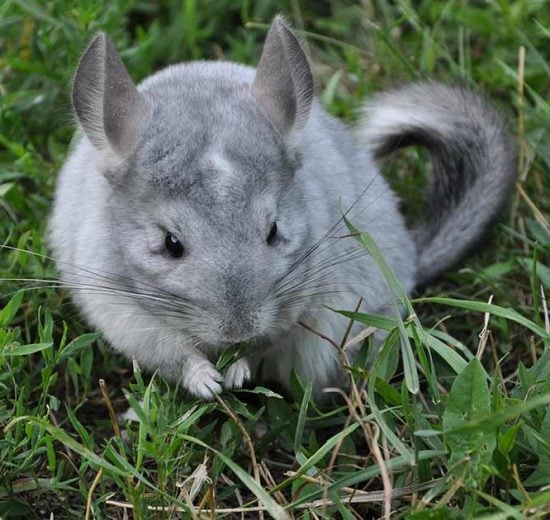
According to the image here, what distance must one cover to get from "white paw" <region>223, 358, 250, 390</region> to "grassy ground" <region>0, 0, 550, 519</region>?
6 centimetres

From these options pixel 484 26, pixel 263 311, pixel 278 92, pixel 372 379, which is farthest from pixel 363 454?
pixel 484 26

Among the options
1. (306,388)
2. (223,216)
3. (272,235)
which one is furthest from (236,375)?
(223,216)

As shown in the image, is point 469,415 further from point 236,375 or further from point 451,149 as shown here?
point 451,149

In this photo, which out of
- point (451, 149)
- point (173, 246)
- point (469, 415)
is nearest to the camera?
point (469, 415)

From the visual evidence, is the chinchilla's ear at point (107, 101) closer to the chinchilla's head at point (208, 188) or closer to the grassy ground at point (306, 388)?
the chinchilla's head at point (208, 188)

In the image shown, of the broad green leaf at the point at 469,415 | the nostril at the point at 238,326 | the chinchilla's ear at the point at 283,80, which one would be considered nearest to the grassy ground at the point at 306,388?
the broad green leaf at the point at 469,415

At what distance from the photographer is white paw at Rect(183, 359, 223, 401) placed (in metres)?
3.48

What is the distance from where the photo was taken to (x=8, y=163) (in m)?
4.64

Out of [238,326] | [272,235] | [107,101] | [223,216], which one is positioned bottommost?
Answer: [238,326]

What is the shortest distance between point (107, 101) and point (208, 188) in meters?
0.48

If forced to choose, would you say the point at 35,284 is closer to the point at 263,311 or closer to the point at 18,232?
the point at 18,232

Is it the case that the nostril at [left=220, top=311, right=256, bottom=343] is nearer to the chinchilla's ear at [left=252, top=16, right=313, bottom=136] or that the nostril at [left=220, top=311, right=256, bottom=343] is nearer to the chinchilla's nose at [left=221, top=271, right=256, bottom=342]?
the chinchilla's nose at [left=221, top=271, right=256, bottom=342]

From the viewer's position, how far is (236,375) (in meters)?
3.55

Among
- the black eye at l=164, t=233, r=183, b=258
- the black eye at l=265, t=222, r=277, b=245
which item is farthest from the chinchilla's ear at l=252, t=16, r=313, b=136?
the black eye at l=164, t=233, r=183, b=258
